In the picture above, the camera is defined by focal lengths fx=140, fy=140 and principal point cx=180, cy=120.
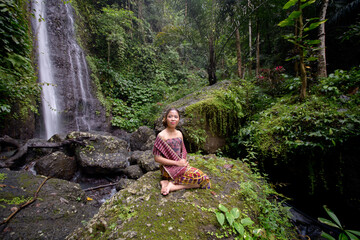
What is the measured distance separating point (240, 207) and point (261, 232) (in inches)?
13.2

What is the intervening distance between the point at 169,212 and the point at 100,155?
12.8ft

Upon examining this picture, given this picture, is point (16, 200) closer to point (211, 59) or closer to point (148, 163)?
point (148, 163)

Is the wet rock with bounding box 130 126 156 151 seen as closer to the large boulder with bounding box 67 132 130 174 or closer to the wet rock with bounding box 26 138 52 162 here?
the large boulder with bounding box 67 132 130 174

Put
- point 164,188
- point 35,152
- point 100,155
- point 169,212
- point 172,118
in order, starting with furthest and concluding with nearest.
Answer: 1. point 100,155
2. point 35,152
3. point 172,118
4. point 164,188
5. point 169,212

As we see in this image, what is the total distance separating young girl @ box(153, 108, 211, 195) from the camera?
190cm

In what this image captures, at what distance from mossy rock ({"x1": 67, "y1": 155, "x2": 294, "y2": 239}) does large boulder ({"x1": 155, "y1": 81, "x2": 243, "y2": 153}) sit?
154 centimetres

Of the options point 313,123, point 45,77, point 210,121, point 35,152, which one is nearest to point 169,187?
point 210,121

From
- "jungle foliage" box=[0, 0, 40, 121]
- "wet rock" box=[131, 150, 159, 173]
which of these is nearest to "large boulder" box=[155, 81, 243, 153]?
"wet rock" box=[131, 150, 159, 173]

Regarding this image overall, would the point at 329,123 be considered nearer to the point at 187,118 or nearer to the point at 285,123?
the point at 285,123

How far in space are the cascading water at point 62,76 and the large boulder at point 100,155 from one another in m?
2.76

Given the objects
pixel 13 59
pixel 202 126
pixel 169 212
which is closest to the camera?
pixel 169 212

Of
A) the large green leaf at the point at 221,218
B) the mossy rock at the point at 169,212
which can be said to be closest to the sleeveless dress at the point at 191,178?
the mossy rock at the point at 169,212

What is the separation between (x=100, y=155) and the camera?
4.55 m

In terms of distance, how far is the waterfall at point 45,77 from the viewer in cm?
607
